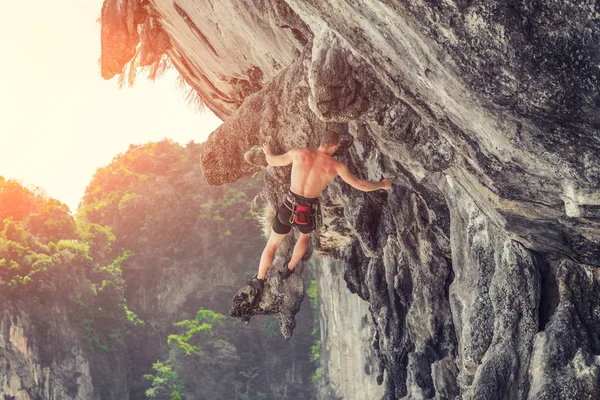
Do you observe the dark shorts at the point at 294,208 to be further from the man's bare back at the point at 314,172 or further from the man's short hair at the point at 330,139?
the man's short hair at the point at 330,139

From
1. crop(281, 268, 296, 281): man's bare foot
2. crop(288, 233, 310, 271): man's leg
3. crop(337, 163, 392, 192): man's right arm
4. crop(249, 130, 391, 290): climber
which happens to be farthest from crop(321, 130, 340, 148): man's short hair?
crop(281, 268, 296, 281): man's bare foot

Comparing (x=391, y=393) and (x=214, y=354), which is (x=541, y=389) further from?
(x=214, y=354)

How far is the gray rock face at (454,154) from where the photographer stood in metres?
3.49

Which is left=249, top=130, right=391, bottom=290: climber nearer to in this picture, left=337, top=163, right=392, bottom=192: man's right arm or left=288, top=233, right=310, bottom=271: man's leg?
left=337, top=163, right=392, bottom=192: man's right arm

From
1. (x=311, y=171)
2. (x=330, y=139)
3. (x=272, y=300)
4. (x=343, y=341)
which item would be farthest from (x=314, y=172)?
(x=343, y=341)

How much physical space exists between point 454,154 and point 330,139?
1.92 m

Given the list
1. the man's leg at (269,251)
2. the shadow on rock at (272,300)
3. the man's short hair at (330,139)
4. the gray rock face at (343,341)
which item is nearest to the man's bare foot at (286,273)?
the shadow on rock at (272,300)

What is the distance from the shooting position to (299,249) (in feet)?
26.9

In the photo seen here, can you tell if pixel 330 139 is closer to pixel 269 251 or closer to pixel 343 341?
pixel 269 251

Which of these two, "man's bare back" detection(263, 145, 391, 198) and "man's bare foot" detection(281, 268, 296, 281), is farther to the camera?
"man's bare foot" detection(281, 268, 296, 281)

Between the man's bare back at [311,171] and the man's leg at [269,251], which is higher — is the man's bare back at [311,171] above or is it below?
above

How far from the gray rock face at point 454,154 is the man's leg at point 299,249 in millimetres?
650

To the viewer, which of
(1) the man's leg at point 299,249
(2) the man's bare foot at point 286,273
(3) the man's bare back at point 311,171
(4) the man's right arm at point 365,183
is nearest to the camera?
(4) the man's right arm at point 365,183

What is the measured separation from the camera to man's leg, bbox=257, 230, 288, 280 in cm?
780
